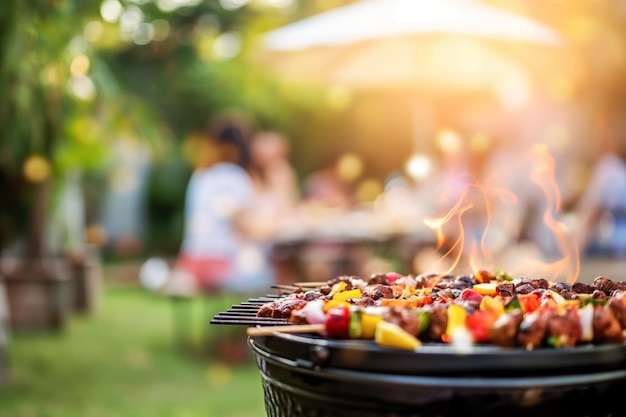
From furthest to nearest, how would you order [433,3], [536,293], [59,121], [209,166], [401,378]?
→ 1. [209,166]
2. [433,3]
3. [59,121]
4. [536,293]
5. [401,378]

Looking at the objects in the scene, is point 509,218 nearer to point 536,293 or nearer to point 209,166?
point 209,166

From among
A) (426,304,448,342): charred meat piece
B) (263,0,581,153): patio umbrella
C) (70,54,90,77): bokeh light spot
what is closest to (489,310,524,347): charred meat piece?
(426,304,448,342): charred meat piece

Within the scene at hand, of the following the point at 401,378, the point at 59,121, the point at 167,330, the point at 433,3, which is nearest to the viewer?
the point at 401,378

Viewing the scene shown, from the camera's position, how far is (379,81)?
7.23 meters

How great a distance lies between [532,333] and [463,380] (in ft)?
0.76

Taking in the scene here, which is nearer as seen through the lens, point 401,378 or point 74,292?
point 401,378

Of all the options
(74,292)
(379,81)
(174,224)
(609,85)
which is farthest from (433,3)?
(174,224)

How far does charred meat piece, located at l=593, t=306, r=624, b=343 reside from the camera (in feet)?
6.08

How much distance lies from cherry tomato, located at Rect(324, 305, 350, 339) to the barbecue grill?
5 centimetres

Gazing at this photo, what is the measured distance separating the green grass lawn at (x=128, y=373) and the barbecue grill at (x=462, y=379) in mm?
3310

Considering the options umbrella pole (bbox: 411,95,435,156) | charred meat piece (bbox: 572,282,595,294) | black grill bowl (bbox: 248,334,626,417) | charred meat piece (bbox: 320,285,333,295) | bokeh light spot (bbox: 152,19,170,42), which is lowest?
black grill bowl (bbox: 248,334,626,417)

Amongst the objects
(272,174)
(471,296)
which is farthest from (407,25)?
(471,296)

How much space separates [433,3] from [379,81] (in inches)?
42.5

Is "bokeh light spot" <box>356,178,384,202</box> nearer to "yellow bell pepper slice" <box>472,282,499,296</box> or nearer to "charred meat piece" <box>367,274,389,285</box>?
"charred meat piece" <box>367,274,389,285</box>
